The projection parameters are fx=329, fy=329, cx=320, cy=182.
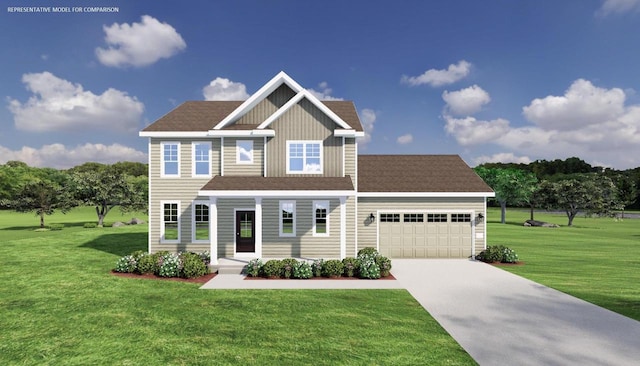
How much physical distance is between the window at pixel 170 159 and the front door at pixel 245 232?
435cm

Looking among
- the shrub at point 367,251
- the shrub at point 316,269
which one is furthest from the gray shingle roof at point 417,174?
the shrub at point 316,269

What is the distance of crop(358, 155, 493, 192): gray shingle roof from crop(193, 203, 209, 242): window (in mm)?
8813

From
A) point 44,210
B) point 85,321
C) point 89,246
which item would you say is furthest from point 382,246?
point 44,210

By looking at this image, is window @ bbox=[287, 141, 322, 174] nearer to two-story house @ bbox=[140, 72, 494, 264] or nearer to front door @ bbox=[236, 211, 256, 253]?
two-story house @ bbox=[140, 72, 494, 264]

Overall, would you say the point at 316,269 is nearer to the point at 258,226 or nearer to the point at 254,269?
the point at 254,269

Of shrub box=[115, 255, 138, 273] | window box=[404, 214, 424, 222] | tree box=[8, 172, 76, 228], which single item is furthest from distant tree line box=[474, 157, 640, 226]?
tree box=[8, 172, 76, 228]

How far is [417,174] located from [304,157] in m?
7.39

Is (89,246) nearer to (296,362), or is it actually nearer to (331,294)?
(331,294)

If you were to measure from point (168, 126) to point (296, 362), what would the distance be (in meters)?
16.0

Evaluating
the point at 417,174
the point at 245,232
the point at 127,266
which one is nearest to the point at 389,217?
the point at 417,174

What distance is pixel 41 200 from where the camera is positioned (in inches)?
1366

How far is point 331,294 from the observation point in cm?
1195

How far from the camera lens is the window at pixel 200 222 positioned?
60.1ft

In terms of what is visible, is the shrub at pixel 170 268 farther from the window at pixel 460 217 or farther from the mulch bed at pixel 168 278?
the window at pixel 460 217
